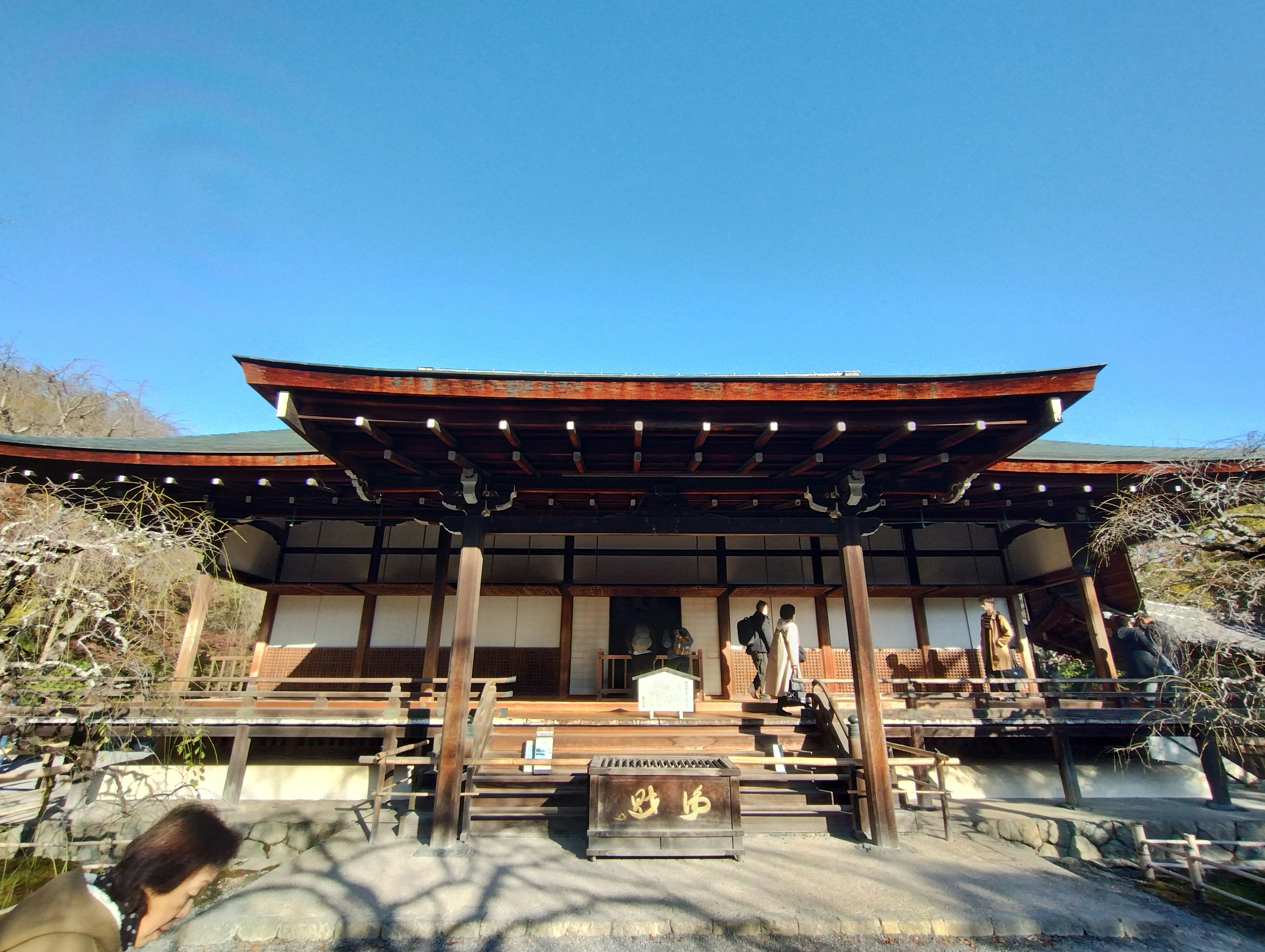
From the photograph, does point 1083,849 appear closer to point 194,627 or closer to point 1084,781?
point 1084,781

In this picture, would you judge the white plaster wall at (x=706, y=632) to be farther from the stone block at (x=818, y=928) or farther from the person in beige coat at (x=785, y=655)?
the stone block at (x=818, y=928)

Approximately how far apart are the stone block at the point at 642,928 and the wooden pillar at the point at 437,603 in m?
6.39

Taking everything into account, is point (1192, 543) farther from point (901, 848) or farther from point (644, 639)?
point (644, 639)

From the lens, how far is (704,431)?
20.1 ft

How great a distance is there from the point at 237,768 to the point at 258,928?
4.53 metres

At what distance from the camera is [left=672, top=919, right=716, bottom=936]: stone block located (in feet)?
15.6

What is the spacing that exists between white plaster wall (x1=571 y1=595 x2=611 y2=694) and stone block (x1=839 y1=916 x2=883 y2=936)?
708cm

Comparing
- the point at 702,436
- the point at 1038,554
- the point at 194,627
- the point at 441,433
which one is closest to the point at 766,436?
the point at 702,436

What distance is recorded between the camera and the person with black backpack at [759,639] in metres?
9.62

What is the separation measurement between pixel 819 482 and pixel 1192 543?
393cm

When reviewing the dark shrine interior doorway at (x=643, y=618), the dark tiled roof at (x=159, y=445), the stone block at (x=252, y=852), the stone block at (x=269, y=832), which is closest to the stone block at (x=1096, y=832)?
the dark shrine interior doorway at (x=643, y=618)

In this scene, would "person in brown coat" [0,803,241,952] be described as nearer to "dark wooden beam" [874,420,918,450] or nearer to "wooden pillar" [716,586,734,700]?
"dark wooden beam" [874,420,918,450]

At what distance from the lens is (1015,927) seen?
15.9 feet

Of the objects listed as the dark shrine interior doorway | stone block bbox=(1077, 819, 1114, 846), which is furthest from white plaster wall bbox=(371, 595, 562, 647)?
stone block bbox=(1077, 819, 1114, 846)
